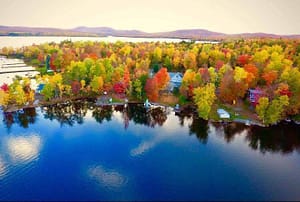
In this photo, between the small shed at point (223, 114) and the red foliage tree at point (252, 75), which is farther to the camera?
the red foliage tree at point (252, 75)

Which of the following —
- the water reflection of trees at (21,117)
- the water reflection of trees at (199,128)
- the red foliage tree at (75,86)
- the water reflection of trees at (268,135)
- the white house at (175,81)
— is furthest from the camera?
the white house at (175,81)

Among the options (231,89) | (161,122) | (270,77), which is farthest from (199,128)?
(270,77)

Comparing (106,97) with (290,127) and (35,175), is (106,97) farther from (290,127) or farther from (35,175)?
(290,127)

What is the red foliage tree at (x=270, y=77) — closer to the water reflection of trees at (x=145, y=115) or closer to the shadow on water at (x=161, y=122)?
the shadow on water at (x=161, y=122)

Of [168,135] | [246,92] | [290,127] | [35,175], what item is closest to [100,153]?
[35,175]

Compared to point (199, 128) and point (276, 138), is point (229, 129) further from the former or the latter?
point (276, 138)

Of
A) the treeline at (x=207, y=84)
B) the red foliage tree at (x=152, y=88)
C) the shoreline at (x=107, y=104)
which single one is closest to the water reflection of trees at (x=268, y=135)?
the shoreline at (x=107, y=104)
